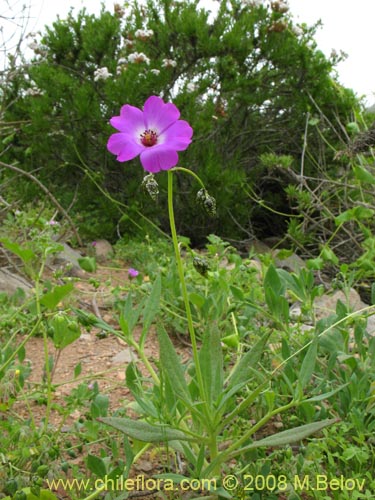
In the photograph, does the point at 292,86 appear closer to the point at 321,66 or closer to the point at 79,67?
the point at 321,66

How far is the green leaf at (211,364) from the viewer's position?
1.20 m

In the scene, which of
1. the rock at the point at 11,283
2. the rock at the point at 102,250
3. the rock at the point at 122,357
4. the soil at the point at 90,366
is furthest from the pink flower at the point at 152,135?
the rock at the point at 102,250

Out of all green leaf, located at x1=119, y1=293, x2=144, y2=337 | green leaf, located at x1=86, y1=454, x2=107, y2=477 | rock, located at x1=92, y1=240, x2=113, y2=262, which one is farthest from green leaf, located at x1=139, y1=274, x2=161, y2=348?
rock, located at x1=92, y1=240, x2=113, y2=262

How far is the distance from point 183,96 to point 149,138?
11.8 feet

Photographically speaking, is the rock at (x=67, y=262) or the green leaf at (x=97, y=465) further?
the rock at (x=67, y=262)

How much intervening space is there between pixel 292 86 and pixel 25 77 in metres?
2.61

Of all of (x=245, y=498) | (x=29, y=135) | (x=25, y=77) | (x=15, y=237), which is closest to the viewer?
(x=245, y=498)

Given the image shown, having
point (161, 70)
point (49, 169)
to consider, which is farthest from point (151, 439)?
point (49, 169)

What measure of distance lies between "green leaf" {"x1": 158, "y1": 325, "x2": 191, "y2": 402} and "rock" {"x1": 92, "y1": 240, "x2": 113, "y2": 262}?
10.5ft

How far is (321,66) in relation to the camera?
489cm

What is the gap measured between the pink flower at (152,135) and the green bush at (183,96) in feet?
11.4

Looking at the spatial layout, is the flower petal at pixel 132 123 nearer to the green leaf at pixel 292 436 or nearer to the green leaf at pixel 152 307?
the green leaf at pixel 152 307

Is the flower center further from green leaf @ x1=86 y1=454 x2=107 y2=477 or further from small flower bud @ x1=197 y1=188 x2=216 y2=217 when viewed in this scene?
green leaf @ x1=86 y1=454 x2=107 y2=477

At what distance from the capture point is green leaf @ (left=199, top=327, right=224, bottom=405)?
3.92ft
